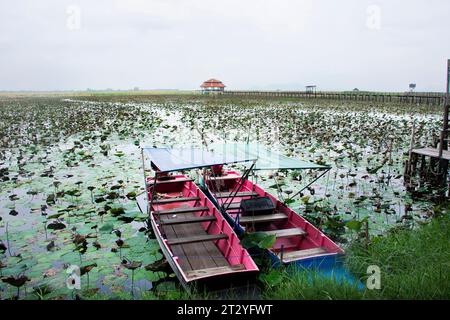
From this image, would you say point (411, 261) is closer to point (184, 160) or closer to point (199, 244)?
point (199, 244)

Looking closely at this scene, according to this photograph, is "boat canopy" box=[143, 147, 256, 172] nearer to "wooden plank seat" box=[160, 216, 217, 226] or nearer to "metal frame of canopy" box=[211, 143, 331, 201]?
"metal frame of canopy" box=[211, 143, 331, 201]

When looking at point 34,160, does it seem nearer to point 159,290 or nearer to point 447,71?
point 159,290

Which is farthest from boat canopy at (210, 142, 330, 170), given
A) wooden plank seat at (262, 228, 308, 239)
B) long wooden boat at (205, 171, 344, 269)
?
wooden plank seat at (262, 228, 308, 239)

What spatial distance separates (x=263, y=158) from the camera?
20.5 ft

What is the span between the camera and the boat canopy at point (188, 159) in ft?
18.7

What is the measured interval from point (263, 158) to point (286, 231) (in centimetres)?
138

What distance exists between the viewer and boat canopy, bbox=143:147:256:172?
18.7 feet

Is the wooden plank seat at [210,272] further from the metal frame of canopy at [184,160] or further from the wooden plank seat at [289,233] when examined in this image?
the metal frame of canopy at [184,160]

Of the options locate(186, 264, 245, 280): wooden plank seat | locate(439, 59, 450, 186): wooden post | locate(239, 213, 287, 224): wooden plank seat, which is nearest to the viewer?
locate(186, 264, 245, 280): wooden plank seat

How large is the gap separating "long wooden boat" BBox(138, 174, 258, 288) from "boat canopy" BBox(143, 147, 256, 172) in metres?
0.46

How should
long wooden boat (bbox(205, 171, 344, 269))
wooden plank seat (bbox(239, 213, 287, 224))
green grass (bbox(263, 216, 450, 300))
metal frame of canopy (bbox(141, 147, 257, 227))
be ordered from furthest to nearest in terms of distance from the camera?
wooden plank seat (bbox(239, 213, 287, 224))
metal frame of canopy (bbox(141, 147, 257, 227))
long wooden boat (bbox(205, 171, 344, 269))
green grass (bbox(263, 216, 450, 300))

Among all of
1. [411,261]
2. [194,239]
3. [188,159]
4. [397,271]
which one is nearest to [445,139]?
[411,261]
